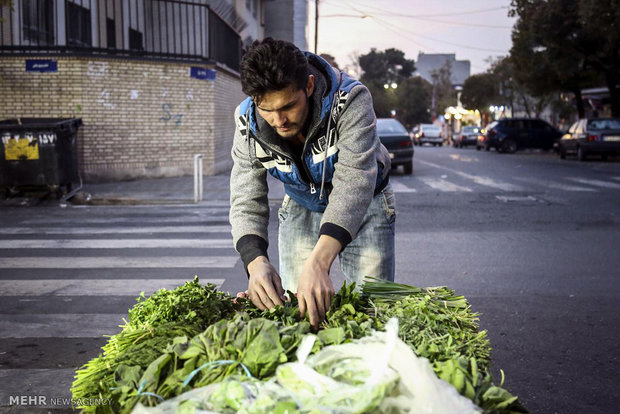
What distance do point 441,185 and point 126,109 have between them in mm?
8475

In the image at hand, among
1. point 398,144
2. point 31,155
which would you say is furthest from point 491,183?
point 31,155

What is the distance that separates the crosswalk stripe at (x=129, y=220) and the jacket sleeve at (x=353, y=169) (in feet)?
26.3

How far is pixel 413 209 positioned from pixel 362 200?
976 cm

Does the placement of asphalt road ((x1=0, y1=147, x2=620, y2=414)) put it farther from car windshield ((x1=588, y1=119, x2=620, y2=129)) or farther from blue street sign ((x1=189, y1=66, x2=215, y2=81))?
car windshield ((x1=588, y1=119, x2=620, y2=129))

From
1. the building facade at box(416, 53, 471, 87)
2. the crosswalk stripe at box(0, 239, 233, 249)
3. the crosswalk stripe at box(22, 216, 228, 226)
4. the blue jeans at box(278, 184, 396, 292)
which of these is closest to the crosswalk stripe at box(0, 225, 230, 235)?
the crosswalk stripe at box(22, 216, 228, 226)

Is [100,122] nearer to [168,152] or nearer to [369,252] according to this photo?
[168,152]

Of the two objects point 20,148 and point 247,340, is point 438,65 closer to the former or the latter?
point 20,148

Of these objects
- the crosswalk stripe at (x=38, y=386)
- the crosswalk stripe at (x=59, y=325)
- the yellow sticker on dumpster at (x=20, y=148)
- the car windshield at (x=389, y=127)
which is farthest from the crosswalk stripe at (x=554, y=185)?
the crosswalk stripe at (x=38, y=386)

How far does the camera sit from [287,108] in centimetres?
260

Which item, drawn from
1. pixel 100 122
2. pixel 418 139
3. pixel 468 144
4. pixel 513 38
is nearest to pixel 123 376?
pixel 100 122

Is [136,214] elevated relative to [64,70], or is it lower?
lower

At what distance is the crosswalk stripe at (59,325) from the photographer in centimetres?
516

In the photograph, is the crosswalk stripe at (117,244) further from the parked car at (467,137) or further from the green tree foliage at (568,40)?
the parked car at (467,137)

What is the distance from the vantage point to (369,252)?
321 cm
